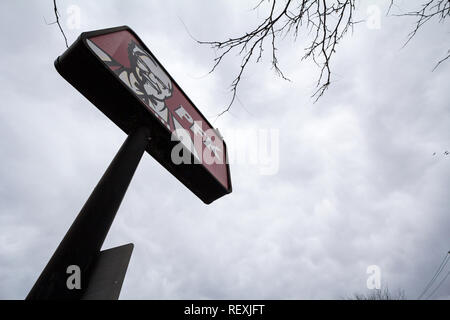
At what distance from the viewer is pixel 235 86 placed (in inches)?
98.0

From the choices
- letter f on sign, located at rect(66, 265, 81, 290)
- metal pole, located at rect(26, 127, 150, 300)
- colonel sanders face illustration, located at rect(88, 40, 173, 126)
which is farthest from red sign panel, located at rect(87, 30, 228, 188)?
letter f on sign, located at rect(66, 265, 81, 290)

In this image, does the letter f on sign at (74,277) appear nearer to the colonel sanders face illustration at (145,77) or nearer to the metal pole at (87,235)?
the metal pole at (87,235)

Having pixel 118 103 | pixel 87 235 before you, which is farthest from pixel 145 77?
pixel 87 235

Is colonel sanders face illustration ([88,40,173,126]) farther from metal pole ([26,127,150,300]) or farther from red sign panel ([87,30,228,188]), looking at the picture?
metal pole ([26,127,150,300])

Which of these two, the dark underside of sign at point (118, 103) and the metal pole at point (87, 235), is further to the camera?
the dark underside of sign at point (118, 103)

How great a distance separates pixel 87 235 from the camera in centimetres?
131

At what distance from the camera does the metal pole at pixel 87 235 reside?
113cm

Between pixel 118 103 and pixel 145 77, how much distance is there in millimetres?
385

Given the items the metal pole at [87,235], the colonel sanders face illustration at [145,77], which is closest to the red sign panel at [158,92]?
the colonel sanders face illustration at [145,77]

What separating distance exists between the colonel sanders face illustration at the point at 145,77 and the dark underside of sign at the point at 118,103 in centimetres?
7

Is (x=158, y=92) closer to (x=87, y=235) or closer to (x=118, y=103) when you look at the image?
(x=118, y=103)

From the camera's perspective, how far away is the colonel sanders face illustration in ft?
6.29

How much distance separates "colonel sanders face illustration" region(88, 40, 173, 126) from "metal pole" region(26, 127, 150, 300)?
61 cm
